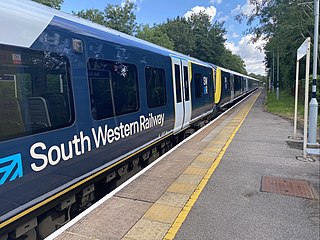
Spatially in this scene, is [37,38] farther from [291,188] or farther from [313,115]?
[313,115]

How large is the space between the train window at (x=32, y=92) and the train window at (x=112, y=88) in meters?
0.54

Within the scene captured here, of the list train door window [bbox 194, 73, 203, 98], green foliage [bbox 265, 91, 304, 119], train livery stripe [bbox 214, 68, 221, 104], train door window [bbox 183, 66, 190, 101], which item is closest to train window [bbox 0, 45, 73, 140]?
train door window [bbox 183, 66, 190, 101]

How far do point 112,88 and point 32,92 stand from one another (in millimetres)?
1672

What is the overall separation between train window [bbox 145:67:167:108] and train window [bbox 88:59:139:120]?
0.67 m

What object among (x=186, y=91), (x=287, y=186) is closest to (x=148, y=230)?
(x=287, y=186)

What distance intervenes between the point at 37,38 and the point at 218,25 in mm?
63717

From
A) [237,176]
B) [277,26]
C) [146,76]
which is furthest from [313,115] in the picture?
[277,26]

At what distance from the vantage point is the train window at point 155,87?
611cm

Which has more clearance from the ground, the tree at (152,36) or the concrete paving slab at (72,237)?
the tree at (152,36)

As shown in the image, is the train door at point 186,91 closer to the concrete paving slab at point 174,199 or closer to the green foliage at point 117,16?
the concrete paving slab at point 174,199

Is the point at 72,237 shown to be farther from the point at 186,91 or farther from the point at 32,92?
the point at 186,91

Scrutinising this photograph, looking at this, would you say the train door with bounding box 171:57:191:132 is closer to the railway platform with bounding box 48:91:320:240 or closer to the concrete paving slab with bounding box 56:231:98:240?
the railway platform with bounding box 48:91:320:240

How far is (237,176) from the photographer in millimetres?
5328

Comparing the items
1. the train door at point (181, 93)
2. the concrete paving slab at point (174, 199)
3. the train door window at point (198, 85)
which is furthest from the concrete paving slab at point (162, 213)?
the train door window at point (198, 85)
